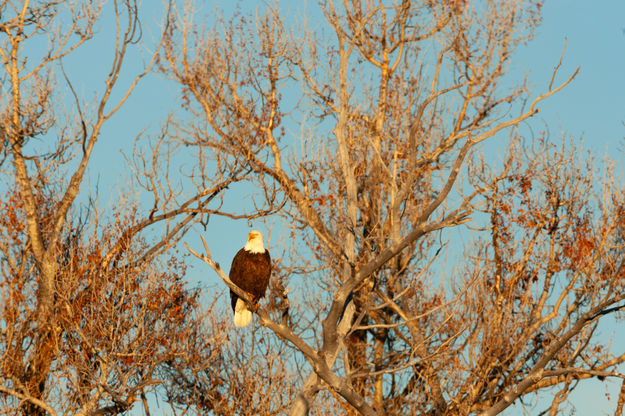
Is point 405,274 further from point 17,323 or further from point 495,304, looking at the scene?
point 17,323

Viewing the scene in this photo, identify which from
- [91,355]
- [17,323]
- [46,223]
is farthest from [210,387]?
[46,223]

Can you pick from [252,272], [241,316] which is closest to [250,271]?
[252,272]

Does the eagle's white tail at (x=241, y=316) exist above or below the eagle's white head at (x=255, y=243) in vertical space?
below

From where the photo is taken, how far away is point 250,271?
13312 mm

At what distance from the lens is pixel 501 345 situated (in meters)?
15.7

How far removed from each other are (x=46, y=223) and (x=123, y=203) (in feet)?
7.38

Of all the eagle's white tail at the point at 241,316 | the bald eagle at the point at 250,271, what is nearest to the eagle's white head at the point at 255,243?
the bald eagle at the point at 250,271

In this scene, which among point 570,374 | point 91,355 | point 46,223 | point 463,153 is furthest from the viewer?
point 46,223

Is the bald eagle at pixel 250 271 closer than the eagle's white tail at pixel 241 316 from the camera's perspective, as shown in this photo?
Yes

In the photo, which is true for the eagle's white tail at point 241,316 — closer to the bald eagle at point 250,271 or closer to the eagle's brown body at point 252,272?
the bald eagle at point 250,271

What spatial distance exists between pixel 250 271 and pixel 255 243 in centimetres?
49

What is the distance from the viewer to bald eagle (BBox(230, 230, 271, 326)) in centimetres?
1332

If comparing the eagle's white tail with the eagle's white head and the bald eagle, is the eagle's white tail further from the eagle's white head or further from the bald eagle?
the eagle's white head

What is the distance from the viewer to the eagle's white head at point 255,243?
44.2 ft
